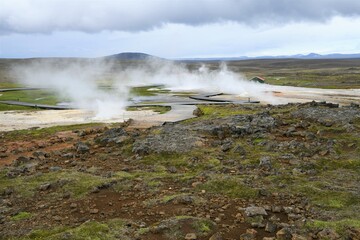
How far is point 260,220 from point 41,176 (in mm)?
11394

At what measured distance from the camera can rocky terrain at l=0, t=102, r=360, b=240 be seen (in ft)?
42.5

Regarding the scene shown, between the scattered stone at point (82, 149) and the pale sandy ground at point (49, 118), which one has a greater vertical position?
the scattered stone at point (82, 149)

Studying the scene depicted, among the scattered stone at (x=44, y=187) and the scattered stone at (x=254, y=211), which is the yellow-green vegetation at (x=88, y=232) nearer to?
the scattered stone at (x=254, y=211)

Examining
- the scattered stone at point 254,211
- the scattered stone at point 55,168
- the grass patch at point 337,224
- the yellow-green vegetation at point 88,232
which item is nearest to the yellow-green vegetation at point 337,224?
the grass patch at point 337,224

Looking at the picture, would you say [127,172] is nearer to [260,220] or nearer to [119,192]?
[119,192]

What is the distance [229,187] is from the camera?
16.9 meters

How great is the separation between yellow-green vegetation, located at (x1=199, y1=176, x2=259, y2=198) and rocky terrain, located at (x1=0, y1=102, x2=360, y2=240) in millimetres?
44

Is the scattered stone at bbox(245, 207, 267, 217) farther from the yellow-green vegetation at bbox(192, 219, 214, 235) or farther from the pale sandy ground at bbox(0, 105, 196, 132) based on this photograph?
the pale sandy ground at bbox(0, 105, 196, 132)

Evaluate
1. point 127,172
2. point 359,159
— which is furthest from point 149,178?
point 359,159

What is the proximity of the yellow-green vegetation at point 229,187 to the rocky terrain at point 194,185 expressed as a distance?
0.14 ft

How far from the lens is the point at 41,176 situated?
1945cm

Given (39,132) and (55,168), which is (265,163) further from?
(39,132)

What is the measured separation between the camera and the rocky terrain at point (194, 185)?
12953mm

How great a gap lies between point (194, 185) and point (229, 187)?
1.56m
